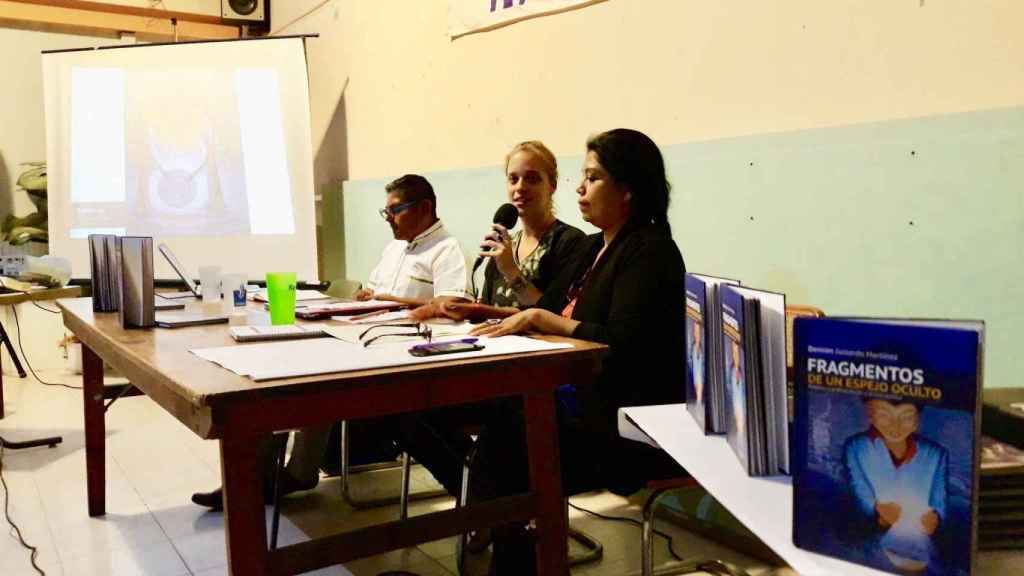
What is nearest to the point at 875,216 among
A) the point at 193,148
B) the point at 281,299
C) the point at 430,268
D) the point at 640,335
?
the point at 640,335

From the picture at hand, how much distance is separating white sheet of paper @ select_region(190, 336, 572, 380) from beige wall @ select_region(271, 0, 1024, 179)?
996 mm

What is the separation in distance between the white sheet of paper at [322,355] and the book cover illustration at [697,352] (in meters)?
0.28

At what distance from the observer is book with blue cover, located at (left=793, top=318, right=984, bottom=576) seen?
70 cm

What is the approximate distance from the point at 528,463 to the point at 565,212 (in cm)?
140

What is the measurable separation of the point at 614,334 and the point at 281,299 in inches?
31.7

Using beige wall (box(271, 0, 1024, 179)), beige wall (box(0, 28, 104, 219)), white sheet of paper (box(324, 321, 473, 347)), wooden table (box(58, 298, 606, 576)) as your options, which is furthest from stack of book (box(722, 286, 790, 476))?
beige wall (box(0, 28, 104, 219))

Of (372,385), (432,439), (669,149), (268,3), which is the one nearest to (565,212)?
(669,149)

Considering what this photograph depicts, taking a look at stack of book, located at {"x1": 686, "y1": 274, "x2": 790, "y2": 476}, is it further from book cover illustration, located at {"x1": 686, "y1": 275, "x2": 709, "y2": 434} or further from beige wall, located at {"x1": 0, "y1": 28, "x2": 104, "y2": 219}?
beige wall, located at {"x1": 0, "y1": 28, "x2": 104, "y2": 219}

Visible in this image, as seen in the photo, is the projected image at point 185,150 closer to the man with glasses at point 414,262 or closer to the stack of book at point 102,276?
the man with glasses at point 414,262

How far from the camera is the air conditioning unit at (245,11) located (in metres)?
5.61

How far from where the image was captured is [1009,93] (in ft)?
5.27

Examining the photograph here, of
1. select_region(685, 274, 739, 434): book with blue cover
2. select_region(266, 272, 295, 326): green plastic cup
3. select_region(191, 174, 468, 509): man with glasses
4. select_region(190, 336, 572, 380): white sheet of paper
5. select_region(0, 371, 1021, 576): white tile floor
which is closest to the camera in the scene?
select_region(685, 274, 739, 434): book with blue cover

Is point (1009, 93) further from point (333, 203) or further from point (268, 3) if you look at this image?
point (268, 3)

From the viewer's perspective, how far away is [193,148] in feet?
14.5
